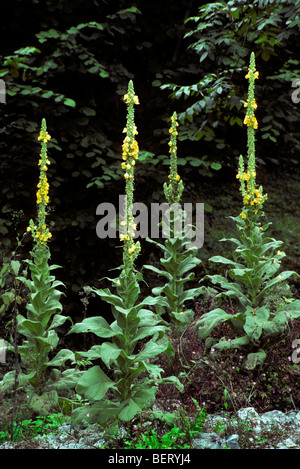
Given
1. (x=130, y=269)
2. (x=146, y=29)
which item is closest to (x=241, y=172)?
(x=130, y=269)

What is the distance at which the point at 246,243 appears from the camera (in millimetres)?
3955

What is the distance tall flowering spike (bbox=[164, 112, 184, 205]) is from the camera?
4.74 metres

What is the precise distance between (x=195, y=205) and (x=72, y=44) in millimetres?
2876

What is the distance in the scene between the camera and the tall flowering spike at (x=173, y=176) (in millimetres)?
4738

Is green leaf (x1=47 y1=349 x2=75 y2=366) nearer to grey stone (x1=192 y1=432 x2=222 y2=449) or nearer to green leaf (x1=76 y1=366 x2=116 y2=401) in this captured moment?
green leaf (x1=76 y1=366 x2=116 y2=401)

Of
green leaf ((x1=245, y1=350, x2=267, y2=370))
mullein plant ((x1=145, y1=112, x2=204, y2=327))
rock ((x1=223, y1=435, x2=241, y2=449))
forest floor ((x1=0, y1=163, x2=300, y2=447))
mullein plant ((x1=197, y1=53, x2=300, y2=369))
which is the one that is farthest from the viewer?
mullein plant ((x1=145, y1=112, x2=204, y2=327))

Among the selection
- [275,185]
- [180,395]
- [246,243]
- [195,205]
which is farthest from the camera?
[275,185]

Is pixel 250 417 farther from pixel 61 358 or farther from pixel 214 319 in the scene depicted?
pixel 61 358

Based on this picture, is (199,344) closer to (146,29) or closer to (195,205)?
(195,205)

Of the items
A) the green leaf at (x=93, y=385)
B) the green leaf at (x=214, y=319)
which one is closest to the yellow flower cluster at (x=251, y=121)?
the green leaf at (x=214, y=319)

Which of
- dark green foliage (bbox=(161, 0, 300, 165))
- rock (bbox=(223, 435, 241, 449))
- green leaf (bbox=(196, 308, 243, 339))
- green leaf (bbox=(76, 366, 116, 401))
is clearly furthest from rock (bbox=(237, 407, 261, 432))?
dark green foliage (bbox=(161, 0, 300, 165))

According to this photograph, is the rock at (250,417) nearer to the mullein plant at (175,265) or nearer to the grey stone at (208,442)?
the grey stone at (208,442)

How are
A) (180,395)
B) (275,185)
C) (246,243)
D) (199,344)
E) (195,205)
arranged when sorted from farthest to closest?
(275,185) < (195,205) < (199,344) < (246,243) < (180,395)

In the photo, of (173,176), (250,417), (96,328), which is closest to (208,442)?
(250,417)
